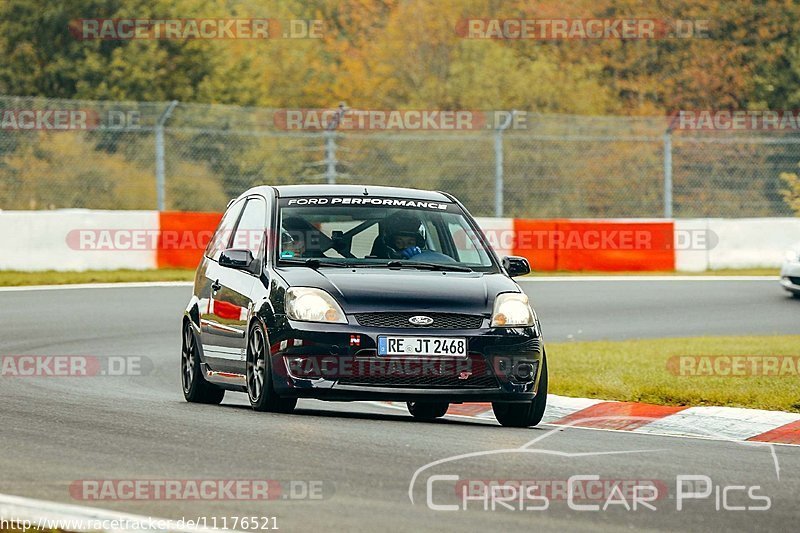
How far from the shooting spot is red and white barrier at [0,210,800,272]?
79.8 ft

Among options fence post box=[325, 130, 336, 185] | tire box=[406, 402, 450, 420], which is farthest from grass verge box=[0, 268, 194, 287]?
tire box=[406, 402, 450, 420]

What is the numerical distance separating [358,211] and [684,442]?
2853 millimetres

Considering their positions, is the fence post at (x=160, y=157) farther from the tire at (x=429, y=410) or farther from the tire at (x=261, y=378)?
the tire at (x=261, y=378)

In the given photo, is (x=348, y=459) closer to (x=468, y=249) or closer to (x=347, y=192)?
(x=468, y=249)

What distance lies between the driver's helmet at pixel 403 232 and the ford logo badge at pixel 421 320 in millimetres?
1207

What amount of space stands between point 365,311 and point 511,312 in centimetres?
93

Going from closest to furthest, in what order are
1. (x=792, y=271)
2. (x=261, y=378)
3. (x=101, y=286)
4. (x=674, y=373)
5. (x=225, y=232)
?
(x=261, y=378) < (x=225, y=232) < (x=674, y=373) < (x=792, y=271) < (x=101, y=286)

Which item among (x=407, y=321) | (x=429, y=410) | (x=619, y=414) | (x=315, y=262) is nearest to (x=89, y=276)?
(x=429, y=410)

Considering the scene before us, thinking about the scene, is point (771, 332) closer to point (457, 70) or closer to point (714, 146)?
point (714, 146)

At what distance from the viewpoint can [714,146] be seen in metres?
29.5

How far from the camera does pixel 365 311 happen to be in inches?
385

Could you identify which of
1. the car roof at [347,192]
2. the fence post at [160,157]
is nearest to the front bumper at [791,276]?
the fence post at [160,157]

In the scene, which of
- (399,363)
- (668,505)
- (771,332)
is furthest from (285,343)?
(771,332)

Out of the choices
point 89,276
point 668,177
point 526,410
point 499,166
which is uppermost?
point 499,166
